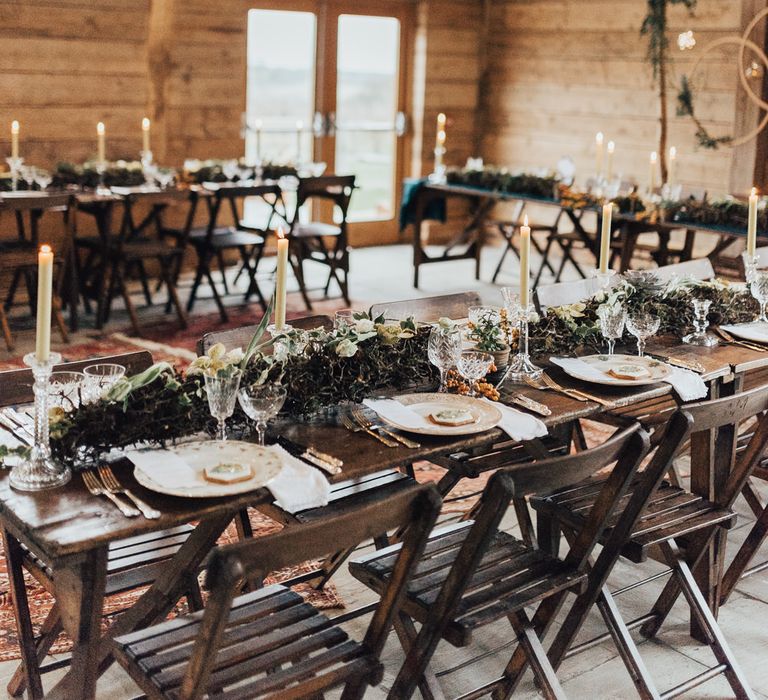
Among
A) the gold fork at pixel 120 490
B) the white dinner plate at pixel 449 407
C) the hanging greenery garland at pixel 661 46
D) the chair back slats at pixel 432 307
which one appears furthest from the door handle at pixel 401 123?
the gold fork at pixel 120 490

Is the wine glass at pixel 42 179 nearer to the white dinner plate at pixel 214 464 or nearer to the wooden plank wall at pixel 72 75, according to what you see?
the wooden plank wall at pixel 72 75

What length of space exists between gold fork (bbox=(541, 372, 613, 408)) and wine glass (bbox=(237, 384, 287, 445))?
0.89 metres

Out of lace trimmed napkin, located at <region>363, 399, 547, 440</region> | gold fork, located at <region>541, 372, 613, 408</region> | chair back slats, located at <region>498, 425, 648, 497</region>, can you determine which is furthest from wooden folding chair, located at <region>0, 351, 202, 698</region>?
gold fork, located at <region>541, 372, 613, 408</region>

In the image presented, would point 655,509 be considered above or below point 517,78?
below

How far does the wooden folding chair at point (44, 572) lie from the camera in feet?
8.57

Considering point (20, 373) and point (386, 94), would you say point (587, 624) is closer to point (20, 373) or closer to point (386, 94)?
point (20, 373)

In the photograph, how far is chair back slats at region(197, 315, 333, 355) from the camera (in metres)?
3.30

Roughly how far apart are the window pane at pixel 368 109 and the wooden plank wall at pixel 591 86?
1.06 meters

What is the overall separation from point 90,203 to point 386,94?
420cm

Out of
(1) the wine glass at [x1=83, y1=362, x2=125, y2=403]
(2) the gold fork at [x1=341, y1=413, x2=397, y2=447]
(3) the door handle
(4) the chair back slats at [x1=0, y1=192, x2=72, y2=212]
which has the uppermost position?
(3) the door handle

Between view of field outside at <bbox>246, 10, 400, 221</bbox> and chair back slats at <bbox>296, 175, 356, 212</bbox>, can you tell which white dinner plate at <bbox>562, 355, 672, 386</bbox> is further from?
view of field outside at <bbox>246, 10, 400, 221</bbox>

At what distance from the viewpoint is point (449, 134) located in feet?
34.7

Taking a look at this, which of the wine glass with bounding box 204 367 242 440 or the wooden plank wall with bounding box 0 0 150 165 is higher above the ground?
the wooden plank wall with bounding box 0 0 150 165

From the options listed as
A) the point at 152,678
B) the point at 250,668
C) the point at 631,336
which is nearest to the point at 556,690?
the point at 250,668
